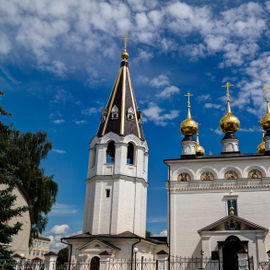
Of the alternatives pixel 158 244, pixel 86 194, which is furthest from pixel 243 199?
pixel 86 194

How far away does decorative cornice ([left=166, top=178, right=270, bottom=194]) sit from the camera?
20.9 metres

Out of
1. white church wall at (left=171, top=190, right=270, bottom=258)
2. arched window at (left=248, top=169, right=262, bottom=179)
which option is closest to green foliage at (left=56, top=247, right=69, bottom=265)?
white church wall at (left=171, top=190, right=270, bottom=258)

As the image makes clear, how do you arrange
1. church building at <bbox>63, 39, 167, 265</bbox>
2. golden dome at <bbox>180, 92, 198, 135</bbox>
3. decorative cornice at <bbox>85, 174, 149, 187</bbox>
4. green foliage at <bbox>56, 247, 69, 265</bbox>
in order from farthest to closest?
green foliage at <bbox>56, 247, 69, 265</bbox>
golden dome at <bbox>180, 92, 198, 135</bbox>
decorative cornice at <bbox>85, 174, 149, 187</bbox>
church building at <bbox>63, 39, 167, 265</bbox>

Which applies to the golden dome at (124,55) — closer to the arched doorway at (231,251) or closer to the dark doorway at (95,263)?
the dark doorway at (95,263)

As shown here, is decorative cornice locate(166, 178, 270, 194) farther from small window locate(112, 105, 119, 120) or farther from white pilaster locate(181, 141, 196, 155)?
small window locate(112, 105, 119, 120)

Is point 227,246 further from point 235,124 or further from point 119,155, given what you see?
point 235,124

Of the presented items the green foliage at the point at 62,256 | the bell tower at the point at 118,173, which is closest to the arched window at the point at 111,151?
the bell tower at the point at 118,173

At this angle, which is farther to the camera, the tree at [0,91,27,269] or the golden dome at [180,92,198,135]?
the golden dome at [180,92,198,135]

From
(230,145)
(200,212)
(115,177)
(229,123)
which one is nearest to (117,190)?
(115,177)

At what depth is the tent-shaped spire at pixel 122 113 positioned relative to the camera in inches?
859

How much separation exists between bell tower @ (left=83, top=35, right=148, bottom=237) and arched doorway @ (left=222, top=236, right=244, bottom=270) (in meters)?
5.03

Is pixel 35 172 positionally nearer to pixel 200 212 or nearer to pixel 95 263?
pixel 95 263

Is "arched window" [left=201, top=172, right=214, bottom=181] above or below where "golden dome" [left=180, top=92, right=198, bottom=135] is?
below

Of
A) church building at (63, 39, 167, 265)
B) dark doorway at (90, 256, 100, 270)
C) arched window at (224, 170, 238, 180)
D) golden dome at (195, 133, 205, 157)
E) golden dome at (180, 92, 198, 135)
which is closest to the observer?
dark doorway at (90, 256, 100, 270)
